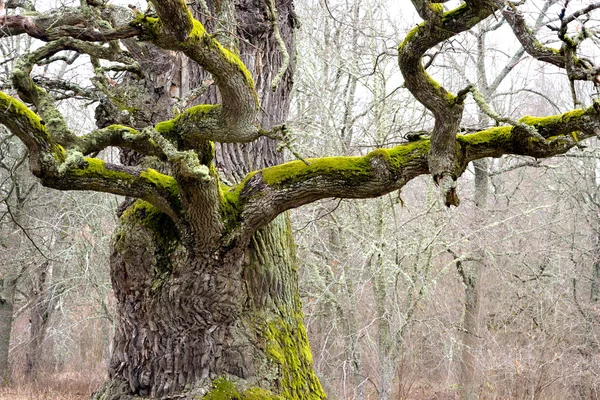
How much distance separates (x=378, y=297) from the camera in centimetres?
885

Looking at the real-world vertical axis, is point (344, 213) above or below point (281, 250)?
above

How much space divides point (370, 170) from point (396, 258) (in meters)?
4.73

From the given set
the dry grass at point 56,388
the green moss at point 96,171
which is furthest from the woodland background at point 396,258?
the green moss at point 96,171

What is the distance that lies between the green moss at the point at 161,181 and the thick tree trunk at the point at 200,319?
0.41 m

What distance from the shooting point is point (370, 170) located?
13.2ft

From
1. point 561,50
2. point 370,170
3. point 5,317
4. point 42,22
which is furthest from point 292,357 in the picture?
point 5,317

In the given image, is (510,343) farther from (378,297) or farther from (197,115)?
(197,115)

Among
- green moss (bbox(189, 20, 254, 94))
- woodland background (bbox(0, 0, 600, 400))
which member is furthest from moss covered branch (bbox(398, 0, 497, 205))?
woodland background (bbox(0, 0, 600, 400))

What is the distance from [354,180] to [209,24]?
2.14 meters

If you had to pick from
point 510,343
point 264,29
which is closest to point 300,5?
point 264,29

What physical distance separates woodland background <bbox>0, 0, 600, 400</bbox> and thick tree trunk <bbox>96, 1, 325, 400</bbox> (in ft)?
9.19

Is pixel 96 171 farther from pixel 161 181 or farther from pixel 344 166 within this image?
pixel 344 166

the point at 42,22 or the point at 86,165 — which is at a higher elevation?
the point at 42,22

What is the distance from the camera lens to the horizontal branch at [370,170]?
378 cm
